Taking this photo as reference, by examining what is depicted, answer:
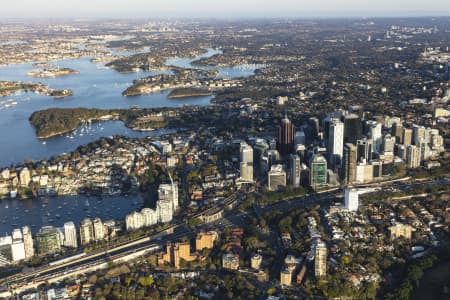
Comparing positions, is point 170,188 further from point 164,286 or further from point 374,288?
point 374,288

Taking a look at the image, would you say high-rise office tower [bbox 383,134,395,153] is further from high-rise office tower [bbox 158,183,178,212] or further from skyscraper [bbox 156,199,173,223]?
skyscraper [bbox 156,199,173,223]

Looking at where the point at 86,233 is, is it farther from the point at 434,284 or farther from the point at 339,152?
the point at 339,152

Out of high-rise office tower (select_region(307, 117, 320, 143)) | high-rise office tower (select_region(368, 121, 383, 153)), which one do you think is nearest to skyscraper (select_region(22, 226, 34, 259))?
high-rise office tower (select_region(307, 117, 320, 143))

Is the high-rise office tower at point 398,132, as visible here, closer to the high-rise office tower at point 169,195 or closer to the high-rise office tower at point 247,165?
the high-rise office tower at point 247,165

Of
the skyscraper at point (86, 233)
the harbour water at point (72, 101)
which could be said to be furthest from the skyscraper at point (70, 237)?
the harbour water at point (72, 101)

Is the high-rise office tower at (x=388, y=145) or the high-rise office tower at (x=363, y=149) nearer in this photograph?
the high-rise office tower at (x=363, y=149)

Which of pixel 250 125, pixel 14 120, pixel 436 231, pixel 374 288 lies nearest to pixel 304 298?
pixel 374 288
